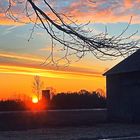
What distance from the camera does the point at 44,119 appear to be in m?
30.4

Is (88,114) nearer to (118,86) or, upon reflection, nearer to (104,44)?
(118,86)

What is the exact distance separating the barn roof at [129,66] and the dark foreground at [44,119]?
359cm

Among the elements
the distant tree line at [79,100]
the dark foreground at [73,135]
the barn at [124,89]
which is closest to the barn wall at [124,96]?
the barn at [124,89]

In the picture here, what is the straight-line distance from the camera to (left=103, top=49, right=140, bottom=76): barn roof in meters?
31.1

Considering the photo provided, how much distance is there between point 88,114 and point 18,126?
8174mm

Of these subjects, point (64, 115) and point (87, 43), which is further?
point (64, 115)

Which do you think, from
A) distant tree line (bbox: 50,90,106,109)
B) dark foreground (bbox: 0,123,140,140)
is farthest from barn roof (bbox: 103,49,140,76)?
distant tree line (bbox: 50,90,106,109)

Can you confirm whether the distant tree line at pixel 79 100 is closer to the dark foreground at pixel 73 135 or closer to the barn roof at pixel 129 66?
the barn roof at pixel 129 66

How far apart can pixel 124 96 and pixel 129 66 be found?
7.12ft

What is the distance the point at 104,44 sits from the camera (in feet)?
27.6

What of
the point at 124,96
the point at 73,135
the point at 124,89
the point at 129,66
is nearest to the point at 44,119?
the point at 124,96

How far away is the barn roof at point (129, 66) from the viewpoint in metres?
31.1

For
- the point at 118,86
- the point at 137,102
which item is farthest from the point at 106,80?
the point at 137,102

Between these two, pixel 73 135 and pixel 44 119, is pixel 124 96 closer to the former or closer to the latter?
pixel 44 119
